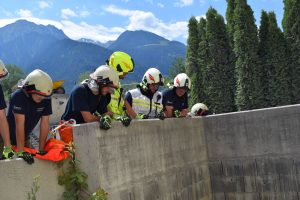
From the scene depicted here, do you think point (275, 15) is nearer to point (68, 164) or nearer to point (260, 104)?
point (260, 104)

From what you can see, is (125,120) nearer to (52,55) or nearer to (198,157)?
(198,157)

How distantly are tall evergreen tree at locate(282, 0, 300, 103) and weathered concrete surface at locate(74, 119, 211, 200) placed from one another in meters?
15.0

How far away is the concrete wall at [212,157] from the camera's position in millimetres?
6320

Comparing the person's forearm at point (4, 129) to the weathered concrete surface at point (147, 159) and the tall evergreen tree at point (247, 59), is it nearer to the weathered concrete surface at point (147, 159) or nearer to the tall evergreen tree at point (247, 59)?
the weathered concrete surface at point (147, 159)

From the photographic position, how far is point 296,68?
22.5 m

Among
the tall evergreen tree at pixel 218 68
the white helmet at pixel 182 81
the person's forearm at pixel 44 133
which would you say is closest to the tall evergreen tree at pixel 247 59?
the tall evergreen tree at pixel 218 68

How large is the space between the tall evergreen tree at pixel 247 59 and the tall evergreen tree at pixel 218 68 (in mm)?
1190

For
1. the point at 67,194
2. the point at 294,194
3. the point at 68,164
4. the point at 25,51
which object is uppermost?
the point at 25,51

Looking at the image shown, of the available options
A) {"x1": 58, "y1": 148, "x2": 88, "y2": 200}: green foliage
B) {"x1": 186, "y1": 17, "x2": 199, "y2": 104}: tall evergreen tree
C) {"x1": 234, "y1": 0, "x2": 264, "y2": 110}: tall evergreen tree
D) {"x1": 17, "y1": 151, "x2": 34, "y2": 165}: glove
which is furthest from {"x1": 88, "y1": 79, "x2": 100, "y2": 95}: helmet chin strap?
{"x1": 186, "y1": 17, "x2": 199, "y2": 104}: tall evergreen tree

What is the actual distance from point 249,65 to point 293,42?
238 centimetres

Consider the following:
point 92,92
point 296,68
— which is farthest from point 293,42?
point 92,92

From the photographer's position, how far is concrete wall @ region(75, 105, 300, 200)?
6320 mm

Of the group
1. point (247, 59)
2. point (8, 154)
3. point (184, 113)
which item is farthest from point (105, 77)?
point (247, 59)

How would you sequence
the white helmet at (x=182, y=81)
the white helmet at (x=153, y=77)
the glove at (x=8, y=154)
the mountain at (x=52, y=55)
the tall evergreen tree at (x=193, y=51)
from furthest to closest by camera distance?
the mountain at (x=52, y=55)
the tall evergreen tree at (x=193, y=51)
the white helmet at (x=182, y=81)
the white helmet at (x=153, y=77)
the glove at (x=8, y=154)
